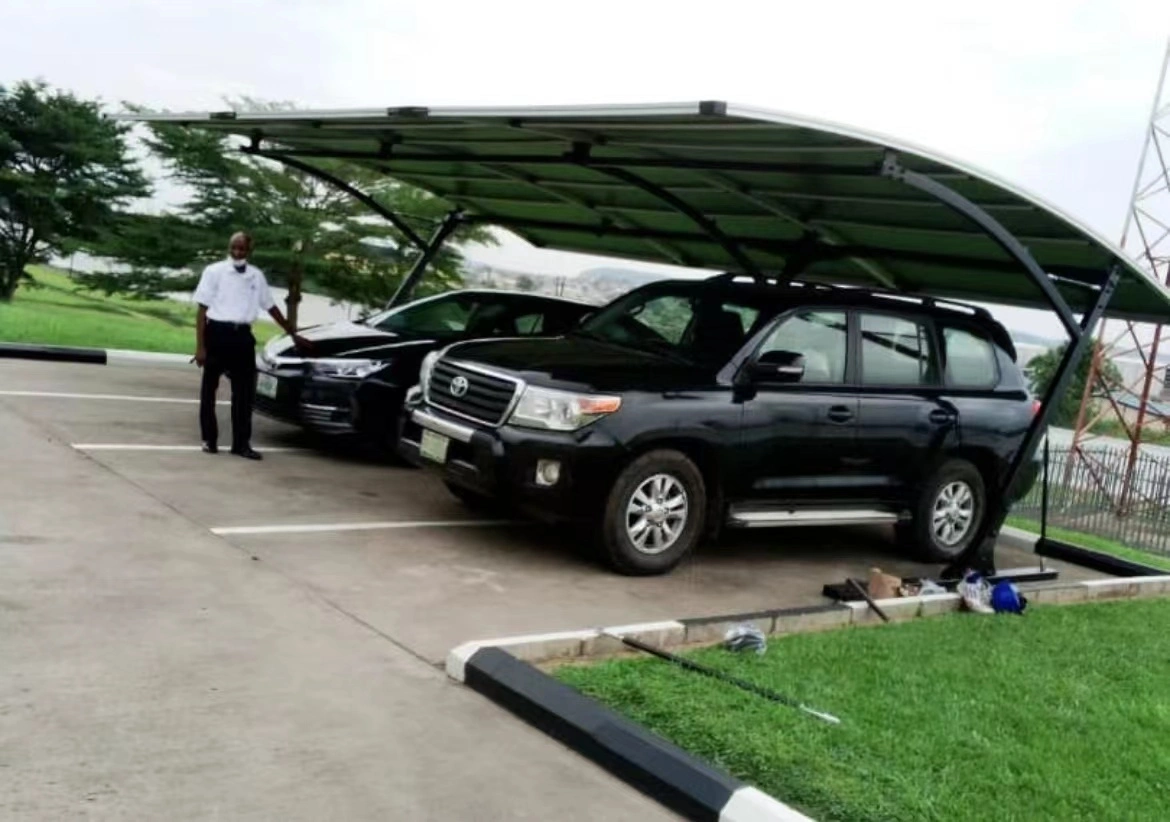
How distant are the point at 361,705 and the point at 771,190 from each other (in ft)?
20.4

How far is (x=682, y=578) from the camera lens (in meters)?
6.87

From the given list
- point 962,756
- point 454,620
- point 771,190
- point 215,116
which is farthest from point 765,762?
point 215,116

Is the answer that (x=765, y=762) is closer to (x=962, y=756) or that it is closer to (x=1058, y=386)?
(x=962, y=756)

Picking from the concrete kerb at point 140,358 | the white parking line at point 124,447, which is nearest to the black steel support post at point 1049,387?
the white parking line at point 124,447

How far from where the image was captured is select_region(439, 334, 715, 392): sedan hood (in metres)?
6.59

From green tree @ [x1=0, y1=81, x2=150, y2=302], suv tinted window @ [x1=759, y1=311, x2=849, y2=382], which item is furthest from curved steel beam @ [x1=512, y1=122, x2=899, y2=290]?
green tree @ [x1=0, y1=81, x2=150, y2=302]

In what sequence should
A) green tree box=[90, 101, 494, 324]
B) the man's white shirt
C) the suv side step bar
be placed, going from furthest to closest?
1. green tree box=[90, 101, 494, 324]
2. the man's white shirt
3. the suv side step bar

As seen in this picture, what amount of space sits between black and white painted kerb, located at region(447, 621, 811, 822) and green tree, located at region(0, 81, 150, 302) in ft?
91.7

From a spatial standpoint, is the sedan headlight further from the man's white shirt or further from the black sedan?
the man's white shirt

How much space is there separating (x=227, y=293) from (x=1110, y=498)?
16800mm

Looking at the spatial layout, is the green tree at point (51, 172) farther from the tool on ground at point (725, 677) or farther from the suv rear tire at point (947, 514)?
the tool on ground at point (725, 677)

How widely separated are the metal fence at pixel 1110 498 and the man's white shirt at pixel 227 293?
1260 cm

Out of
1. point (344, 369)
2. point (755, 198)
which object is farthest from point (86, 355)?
point (755, 198)

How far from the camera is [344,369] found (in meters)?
8.92
